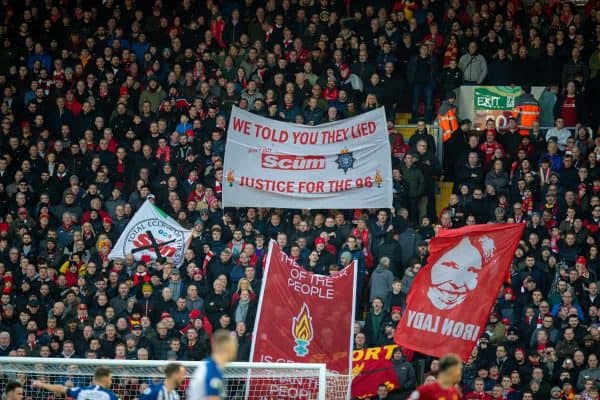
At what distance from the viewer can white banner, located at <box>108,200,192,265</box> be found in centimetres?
2173

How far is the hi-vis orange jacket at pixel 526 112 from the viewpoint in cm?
2394

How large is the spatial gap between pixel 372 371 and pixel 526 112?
7222 mm

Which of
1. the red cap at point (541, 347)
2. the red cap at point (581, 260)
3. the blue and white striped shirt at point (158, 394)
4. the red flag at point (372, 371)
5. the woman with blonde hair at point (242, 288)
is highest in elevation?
the red cap at point (581, 260)

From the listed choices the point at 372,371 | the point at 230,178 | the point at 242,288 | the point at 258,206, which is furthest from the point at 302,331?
the point at 230,178

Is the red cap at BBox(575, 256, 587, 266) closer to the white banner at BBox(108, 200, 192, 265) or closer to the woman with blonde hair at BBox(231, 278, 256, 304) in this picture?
the woman with blonde hair at BBox(231, 278, 256, 304)

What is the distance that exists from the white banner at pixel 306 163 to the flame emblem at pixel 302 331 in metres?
3.79

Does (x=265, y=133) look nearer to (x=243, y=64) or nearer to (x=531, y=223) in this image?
(x=243, y=64)

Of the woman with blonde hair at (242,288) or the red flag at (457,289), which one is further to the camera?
the woman with blonde hair at (242,288)

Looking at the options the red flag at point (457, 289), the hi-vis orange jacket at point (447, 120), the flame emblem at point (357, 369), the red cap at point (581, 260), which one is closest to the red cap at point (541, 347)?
the red flag at point (457, 289)

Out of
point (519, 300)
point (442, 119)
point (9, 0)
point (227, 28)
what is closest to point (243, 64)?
point (227, 28)

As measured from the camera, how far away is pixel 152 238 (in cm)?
2184

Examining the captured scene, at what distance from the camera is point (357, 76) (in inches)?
950

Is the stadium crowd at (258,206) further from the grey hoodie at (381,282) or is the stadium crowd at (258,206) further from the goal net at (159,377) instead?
the goal net at (159,377)

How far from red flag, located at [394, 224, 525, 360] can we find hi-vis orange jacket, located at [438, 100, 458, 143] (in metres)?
5.16
